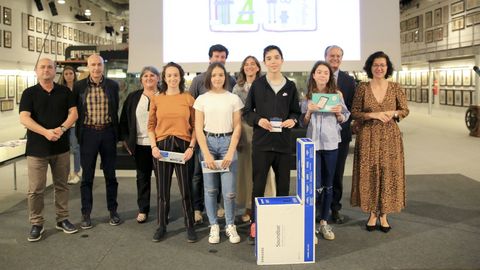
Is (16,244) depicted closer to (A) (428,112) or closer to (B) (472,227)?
(B) (472,227)

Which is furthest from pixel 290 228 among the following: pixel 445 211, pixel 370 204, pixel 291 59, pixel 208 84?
pixel 291 59

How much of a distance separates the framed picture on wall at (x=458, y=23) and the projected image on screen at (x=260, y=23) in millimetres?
10661

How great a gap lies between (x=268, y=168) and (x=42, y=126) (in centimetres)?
175

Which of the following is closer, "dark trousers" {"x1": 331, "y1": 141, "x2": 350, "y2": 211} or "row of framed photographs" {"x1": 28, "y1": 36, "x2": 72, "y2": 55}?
"dark trousers" {"x1": 331, "y1": 141, "x2": 350, "y2": 211}

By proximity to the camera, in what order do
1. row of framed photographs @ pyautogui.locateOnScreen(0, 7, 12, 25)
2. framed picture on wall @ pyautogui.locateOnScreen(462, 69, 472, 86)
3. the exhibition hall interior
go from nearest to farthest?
the exhibition hall interior → row of framed photographs @ pyautogui.locateOnScreen(0, 7, 12, 25) → framed picture on wall @ pyautogui.locateOnScreen(462, 69, 472, 86)

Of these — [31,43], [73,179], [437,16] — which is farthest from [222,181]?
[437,16]

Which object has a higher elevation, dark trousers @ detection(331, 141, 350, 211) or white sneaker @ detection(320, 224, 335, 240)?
dark trousers @ detection(331, 141, 350, 211)

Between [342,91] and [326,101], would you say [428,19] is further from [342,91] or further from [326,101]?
[326,101]

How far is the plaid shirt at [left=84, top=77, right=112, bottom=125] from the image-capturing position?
3.54 meters

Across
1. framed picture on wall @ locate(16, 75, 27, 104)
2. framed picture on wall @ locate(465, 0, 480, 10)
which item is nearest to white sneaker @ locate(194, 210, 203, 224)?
framed picture on wall @ locate(16, 75, 27, 104)

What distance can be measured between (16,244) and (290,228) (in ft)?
6.79

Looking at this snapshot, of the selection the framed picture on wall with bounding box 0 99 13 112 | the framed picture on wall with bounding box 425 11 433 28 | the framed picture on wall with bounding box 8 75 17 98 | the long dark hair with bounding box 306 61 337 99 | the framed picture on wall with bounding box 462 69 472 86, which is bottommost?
the long dark hair with bounding box 306 61 337 99

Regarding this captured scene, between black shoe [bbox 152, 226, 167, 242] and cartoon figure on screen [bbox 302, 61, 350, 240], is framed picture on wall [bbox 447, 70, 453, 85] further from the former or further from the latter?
black shoe [bbox 152, 226, 167, 242]

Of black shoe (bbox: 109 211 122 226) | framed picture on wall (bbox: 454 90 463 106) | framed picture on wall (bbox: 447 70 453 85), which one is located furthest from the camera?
framed picture on wall (bbox: 447 70 453 85)
